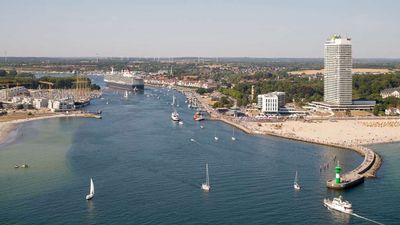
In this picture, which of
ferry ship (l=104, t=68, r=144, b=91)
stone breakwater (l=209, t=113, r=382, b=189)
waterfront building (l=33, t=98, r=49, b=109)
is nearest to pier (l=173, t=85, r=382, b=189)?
stone breakwater (l=209, t=113, r=382, b=189)

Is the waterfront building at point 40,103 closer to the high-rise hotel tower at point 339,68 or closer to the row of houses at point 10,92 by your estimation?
the row of houses at point 10,92

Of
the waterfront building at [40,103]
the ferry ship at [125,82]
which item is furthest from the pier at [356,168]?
the ferry ship at [125,82]

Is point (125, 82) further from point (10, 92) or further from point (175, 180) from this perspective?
point (175, 180)

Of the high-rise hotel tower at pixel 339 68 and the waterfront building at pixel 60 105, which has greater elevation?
the high-rise hotel tower at pixel 339 68

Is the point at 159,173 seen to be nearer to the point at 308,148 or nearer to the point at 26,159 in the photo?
the point at 26,159

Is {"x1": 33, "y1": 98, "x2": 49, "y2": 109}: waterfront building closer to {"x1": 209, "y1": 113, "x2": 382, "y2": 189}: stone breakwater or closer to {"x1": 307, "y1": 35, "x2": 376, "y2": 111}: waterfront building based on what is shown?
{"x1": 209, "y1": 113, "x2": 382, "y2": 189}: stone breakwater

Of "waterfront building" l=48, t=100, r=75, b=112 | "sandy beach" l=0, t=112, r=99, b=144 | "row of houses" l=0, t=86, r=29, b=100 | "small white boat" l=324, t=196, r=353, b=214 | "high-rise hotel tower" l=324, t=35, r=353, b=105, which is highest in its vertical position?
"high-rise hotel tower" l=324, t=35, r=353, b=105
